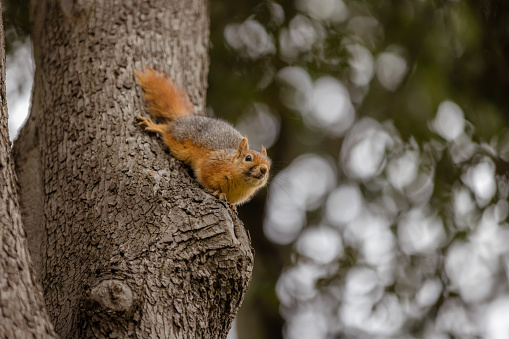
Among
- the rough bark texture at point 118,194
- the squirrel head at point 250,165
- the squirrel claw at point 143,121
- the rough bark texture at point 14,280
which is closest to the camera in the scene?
the rough bark texture at point 14,280

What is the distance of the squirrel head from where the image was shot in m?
3.76

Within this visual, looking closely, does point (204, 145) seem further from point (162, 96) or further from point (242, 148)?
point (162, 96)

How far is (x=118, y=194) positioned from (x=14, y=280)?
846mm

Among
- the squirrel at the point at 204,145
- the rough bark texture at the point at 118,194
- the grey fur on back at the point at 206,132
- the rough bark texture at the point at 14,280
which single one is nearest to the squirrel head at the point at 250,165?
the squirrel at the point at 204,145

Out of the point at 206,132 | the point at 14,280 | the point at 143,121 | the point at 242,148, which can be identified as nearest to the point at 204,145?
the point at 206,132

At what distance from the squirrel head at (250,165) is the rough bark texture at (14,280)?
1.77m

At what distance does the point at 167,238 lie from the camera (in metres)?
2.44

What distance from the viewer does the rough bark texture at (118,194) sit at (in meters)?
2.32

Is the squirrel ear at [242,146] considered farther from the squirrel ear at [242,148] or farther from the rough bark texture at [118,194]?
the rough bark texture at [118,194]

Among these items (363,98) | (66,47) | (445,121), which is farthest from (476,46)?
(66,47)

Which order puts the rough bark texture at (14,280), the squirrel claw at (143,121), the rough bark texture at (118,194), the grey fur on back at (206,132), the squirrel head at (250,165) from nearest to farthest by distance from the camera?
the rough bark texture at (14,280) → the rough bark texture at (118,194) → the squirrel claw at (143,121) → the grey fur on back at (206,132) → the squirrel head at (250,165)

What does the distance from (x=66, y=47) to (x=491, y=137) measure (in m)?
3.50

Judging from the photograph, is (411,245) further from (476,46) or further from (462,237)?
(476,46)

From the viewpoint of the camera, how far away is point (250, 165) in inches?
148
